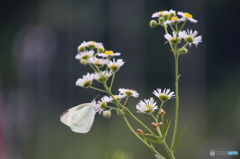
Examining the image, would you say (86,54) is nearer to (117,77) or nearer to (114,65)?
(114,65)

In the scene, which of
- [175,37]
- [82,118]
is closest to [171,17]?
[175,37]

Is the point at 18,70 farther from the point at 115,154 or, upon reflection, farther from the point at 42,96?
the point at 115,154

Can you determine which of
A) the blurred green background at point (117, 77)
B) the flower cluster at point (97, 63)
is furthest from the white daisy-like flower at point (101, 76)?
the blurred green background at point (117, 77)

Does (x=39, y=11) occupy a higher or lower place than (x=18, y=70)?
higher

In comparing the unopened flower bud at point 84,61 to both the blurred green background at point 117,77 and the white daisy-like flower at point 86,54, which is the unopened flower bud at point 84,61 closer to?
the white daisy-like flower at point 86,54

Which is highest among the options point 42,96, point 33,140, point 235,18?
point 235,18

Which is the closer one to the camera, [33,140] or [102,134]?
[102,134]

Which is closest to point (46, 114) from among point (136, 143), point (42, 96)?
point (42, 96)

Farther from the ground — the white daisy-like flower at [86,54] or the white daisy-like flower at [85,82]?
the white daisy-like flower at [86,54]
